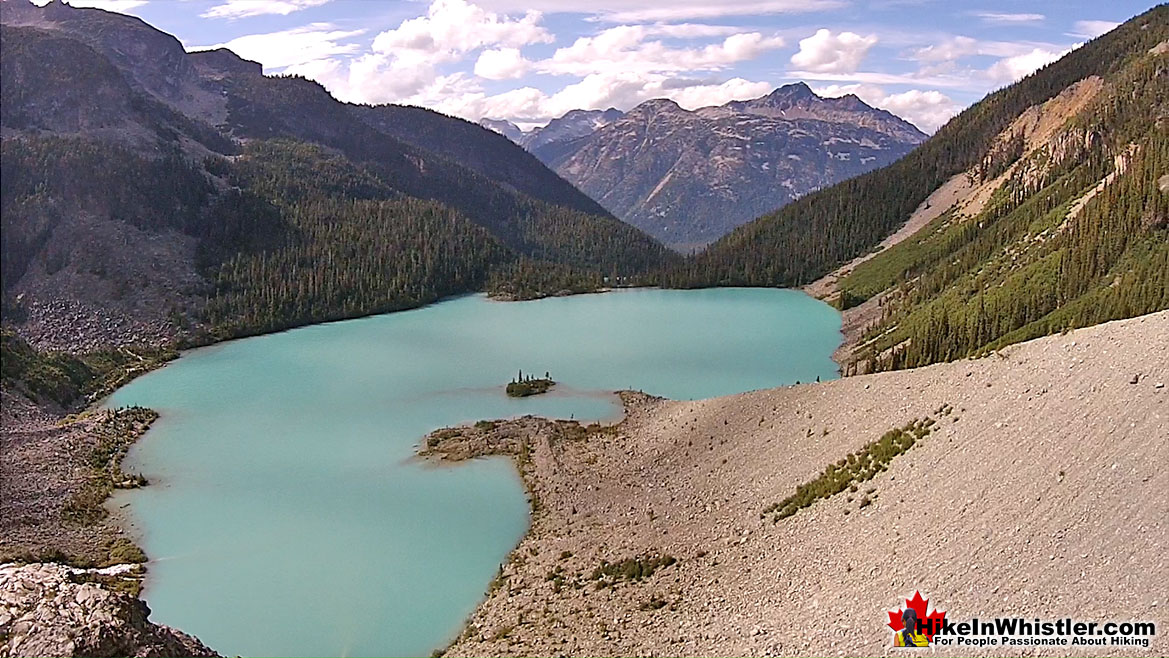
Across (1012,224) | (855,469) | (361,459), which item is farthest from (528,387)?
(1012,224)

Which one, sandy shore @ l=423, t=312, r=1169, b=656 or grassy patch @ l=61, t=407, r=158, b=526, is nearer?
sandy shore @ l=423, t=312, r=1169, b=656

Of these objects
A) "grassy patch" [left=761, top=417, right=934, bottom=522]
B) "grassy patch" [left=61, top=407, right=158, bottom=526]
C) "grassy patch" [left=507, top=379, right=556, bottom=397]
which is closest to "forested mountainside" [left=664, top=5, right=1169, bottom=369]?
"grassy patch" [left=761, top=417, right=934, bottom=522]

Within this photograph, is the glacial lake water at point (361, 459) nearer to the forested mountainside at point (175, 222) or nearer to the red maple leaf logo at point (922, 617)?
the forested mountainside at point (175, 222)

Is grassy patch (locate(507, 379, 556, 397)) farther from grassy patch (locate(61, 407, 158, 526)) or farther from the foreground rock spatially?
the foreground rock

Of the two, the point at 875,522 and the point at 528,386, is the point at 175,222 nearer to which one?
the point at 528,386

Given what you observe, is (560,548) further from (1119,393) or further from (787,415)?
(1119,393)

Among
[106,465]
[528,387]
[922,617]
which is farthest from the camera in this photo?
[528,387]

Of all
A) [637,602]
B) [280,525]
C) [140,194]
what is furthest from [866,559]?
[140,194]

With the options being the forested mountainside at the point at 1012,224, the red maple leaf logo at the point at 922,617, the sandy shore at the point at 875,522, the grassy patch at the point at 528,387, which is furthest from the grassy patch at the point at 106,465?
the forested mountainside at the point at 1012,224
